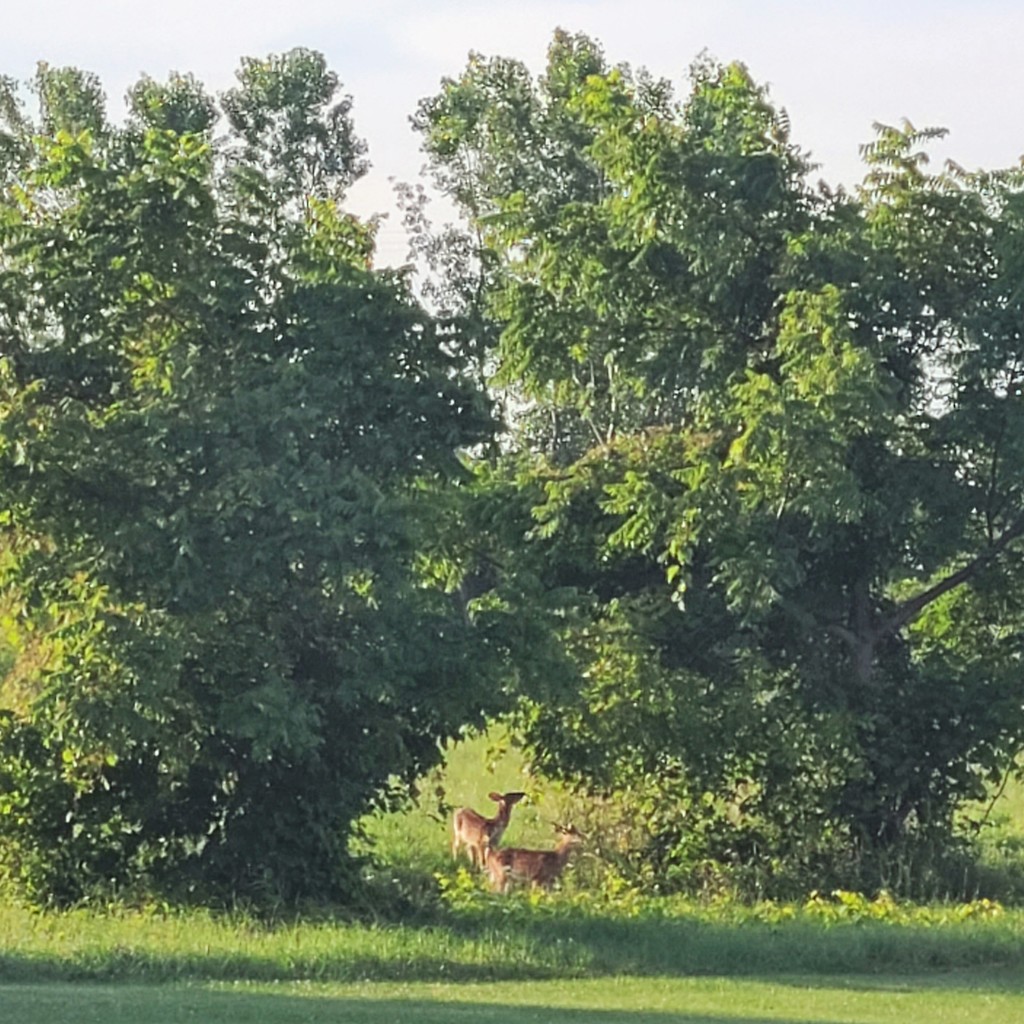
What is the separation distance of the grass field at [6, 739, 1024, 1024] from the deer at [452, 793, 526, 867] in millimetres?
2242

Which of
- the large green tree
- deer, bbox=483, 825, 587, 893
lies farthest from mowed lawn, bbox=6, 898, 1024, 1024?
the large green tree

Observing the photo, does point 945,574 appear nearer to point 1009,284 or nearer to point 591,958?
point 1009,284

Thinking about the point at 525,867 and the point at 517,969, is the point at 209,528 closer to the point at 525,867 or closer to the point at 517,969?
the point at 517,969

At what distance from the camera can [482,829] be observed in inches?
924

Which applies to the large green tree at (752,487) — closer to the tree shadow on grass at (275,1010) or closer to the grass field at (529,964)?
the grass field at (529,964)

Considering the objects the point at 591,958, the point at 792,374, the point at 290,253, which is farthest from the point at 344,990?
the point at 792,374

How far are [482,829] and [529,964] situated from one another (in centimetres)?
629

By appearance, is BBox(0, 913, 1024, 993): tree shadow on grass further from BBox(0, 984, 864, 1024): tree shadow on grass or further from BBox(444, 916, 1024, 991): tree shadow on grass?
BBox(0, 984, 864, 1024): tree shadow on grass

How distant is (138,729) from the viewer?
57.7 feet

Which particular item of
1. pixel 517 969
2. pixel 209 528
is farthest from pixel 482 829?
pixel 209 528

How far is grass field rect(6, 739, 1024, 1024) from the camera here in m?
14.3

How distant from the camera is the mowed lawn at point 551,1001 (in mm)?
13547

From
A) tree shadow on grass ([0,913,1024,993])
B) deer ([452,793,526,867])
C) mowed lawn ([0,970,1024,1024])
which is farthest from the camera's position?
deer ([452,793,526,867])

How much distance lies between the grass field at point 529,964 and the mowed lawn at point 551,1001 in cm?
2
